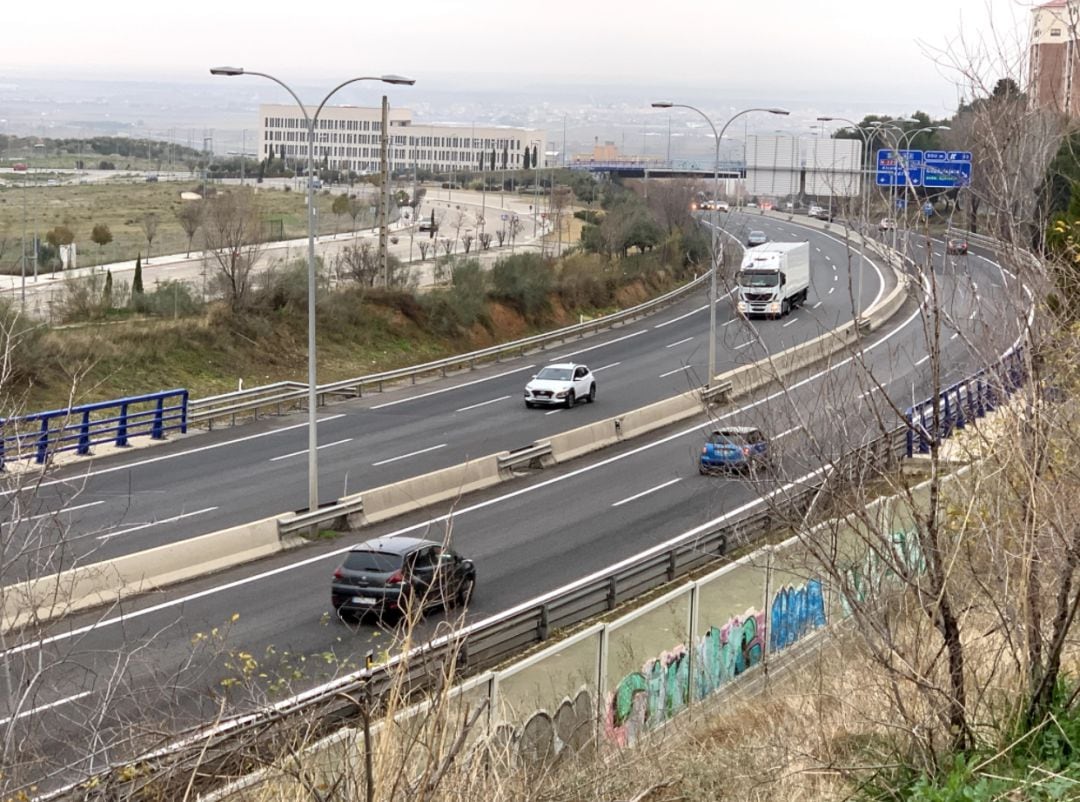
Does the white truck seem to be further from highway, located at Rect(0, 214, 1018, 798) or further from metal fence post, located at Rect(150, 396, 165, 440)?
metal fence post, located at Rect(150, 396, 165, 440)

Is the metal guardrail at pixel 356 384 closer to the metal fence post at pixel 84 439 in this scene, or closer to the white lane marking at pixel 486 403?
the white lane marking at pixel 486 403

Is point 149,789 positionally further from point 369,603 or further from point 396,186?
point 396,186

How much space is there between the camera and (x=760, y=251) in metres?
58.2

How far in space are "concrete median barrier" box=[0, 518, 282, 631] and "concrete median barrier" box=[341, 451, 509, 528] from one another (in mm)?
2230

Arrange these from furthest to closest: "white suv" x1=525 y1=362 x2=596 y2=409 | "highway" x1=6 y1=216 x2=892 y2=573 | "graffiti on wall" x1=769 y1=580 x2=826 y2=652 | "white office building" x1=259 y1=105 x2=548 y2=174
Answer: "white office building" x1=259 y1=105 x2=548 y2=174
"white suv" x1=525 y1=362 x2=596 y2=409
"highway" x1=6 y1=216 x2=892 y2=573
"graffiti on wall" x1=769 y1=580 x2=826 y2=652

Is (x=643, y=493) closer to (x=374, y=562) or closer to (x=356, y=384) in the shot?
(x=374, y=562)

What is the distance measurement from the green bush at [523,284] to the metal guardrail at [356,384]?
1.55 m

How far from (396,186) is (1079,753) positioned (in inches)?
4945

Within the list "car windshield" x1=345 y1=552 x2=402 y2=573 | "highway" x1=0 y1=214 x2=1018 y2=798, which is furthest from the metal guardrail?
"car windshield" x1=345 y1=552 x2=402 y2=573

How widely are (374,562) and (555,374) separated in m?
20.3

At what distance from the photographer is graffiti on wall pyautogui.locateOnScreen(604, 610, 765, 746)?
14.0 metres

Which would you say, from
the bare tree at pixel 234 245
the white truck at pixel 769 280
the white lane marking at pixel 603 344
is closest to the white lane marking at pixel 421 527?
the white lane marking at pixel 603 344

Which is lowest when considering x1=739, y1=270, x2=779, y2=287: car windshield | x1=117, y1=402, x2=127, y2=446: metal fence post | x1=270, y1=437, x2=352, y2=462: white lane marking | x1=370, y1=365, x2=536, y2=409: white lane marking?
x1=370, y1=365, x2=536, y2=409: white lane marking

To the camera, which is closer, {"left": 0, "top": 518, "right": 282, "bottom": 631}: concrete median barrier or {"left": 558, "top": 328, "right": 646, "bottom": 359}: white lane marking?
{"left": 0, "top": 518, "right": 282, "bottom": 631}: concrete median barrier
